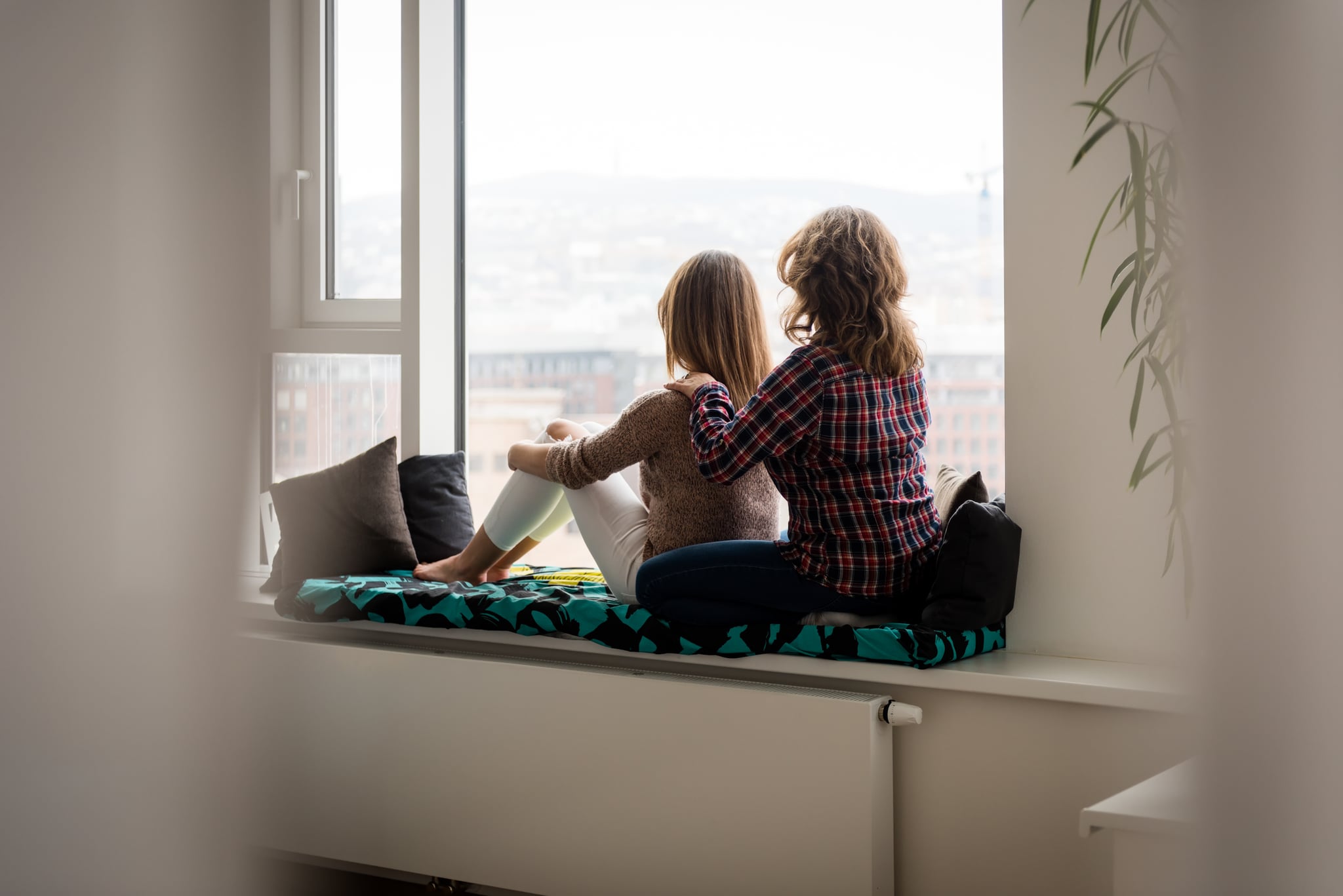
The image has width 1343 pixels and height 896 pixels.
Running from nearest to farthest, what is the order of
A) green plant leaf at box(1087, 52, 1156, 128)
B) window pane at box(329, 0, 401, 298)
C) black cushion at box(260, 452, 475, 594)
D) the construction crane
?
green plant leaf at box(1087, 52, 1156, 128) → the construction crane → black cushion at box(260, 452, 475, 594) → window pane at box(329, 0, 401, 298)

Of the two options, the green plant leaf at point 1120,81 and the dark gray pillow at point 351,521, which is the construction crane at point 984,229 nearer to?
the green plant leaf at point 1120,81

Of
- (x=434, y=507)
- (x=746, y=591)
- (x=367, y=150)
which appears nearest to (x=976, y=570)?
(x=746, y=591)

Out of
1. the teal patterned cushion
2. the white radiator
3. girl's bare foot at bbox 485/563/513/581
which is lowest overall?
the white radiator

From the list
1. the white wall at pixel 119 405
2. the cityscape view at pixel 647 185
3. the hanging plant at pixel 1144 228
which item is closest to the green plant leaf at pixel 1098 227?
the hanging plant at pixel 1144 228

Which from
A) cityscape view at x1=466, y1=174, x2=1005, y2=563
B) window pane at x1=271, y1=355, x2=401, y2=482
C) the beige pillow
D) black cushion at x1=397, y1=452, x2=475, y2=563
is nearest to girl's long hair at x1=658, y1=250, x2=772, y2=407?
cityscape view at x1=466, y1=174, x2=1005, y2=563

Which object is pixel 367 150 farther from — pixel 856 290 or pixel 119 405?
pixel 119 405

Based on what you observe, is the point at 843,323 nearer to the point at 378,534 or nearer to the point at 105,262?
the point at 378,534

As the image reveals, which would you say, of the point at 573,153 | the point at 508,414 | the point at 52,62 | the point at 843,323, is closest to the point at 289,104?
the point at 573,153

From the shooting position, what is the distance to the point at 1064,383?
1661 millimetres

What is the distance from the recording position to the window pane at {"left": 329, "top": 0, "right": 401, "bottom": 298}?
2.69 m

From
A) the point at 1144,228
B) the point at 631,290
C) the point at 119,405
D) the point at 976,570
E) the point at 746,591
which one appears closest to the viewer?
the point at 119,405

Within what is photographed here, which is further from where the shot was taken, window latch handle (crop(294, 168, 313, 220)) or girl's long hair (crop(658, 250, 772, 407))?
window latch handle (crop(294, 168, 313, 220))

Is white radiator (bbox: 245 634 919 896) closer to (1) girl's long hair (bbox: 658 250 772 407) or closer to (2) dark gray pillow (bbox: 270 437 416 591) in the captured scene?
(2) dark gray pillow (bbox: 270 437 416 591)

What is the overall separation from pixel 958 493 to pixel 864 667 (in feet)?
1.20
